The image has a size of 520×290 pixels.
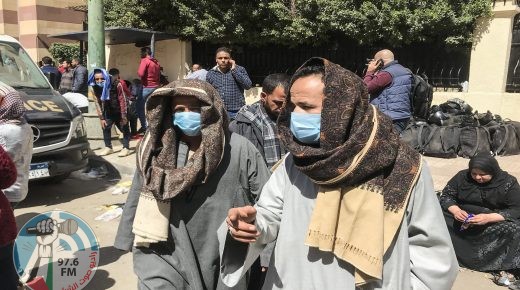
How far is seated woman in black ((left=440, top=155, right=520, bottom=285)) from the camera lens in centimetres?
421

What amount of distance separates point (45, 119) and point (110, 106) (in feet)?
8.59

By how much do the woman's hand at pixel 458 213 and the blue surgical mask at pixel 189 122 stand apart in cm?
301

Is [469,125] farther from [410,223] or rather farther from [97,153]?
[410,223]

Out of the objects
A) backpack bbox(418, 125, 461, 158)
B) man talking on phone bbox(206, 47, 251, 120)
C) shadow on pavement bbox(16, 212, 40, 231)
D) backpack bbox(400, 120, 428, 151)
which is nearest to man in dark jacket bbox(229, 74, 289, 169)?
man talking on phone bbox(206, 47, 251, 120)

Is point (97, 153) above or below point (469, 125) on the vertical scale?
below

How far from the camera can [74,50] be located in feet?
69.6

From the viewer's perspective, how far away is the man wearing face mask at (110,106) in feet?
27.8

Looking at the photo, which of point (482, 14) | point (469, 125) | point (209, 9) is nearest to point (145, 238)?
point (469, 125)

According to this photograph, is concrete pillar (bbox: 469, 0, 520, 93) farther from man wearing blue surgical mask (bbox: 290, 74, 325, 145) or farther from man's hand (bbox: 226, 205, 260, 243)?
man's hand (bbox: 226, 205, 260, 243)

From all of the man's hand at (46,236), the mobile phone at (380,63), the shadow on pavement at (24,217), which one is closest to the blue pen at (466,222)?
the mobile phone at (380,63)

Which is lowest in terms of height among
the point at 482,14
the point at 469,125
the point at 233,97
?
the point at 469,125

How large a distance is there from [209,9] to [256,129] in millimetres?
10963

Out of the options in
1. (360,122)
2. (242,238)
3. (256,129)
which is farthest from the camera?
(256,129)

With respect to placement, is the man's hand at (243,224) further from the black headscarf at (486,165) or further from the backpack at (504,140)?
the backpack at (504,140)
